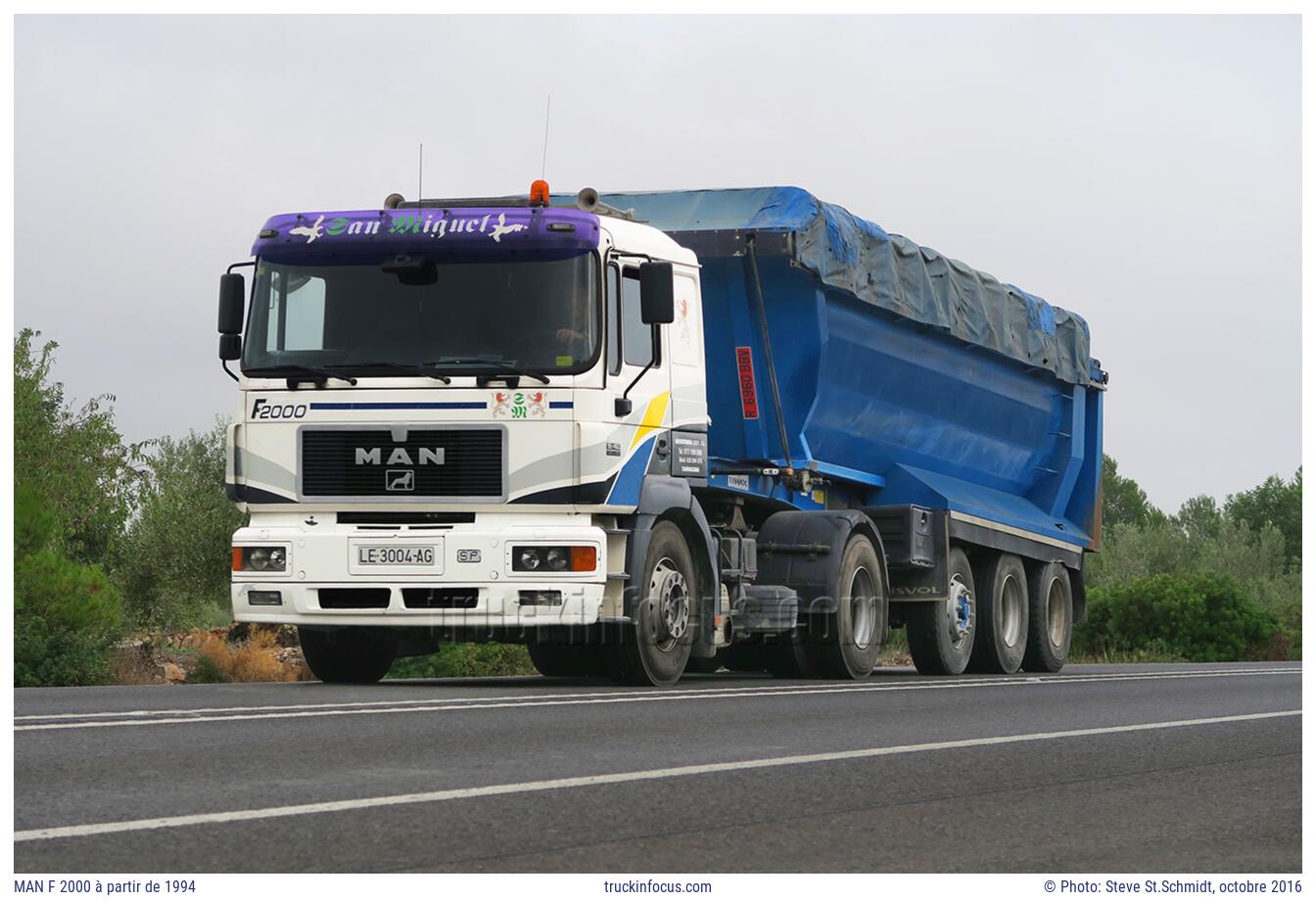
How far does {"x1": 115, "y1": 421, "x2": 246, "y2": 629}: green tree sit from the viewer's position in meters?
48.1

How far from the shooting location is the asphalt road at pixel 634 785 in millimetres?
6363

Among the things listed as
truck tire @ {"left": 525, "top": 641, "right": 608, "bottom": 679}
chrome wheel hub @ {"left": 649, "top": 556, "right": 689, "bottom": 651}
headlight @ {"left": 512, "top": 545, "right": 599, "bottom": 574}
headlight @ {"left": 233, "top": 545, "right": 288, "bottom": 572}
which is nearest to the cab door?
headlight @ {"left": 512, "top": 545, "right": 599, "bottom": 574}

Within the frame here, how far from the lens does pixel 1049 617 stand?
2142cm

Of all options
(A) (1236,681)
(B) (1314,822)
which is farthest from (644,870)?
(A) (1236,681)

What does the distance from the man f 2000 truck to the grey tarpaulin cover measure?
4 centimetres

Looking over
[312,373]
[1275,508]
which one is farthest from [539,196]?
[1275,508]

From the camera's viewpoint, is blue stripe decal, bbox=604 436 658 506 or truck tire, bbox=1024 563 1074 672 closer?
blue stripe decal, bbox=604 436 658 506

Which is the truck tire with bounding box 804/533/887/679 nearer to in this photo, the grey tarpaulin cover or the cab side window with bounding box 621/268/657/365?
the grey tarpaulin cover

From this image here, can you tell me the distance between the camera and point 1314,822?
7559mm

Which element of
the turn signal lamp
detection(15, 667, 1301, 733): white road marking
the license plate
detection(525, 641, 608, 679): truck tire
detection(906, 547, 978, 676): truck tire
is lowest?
detection(15, 667, 1301, 733): white road marking

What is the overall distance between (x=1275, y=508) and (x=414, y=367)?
320 ft

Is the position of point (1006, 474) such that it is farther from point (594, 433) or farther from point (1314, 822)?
point (1314, 822)

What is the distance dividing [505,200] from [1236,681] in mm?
8283

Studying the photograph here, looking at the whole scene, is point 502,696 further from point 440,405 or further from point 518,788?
point 518,788
